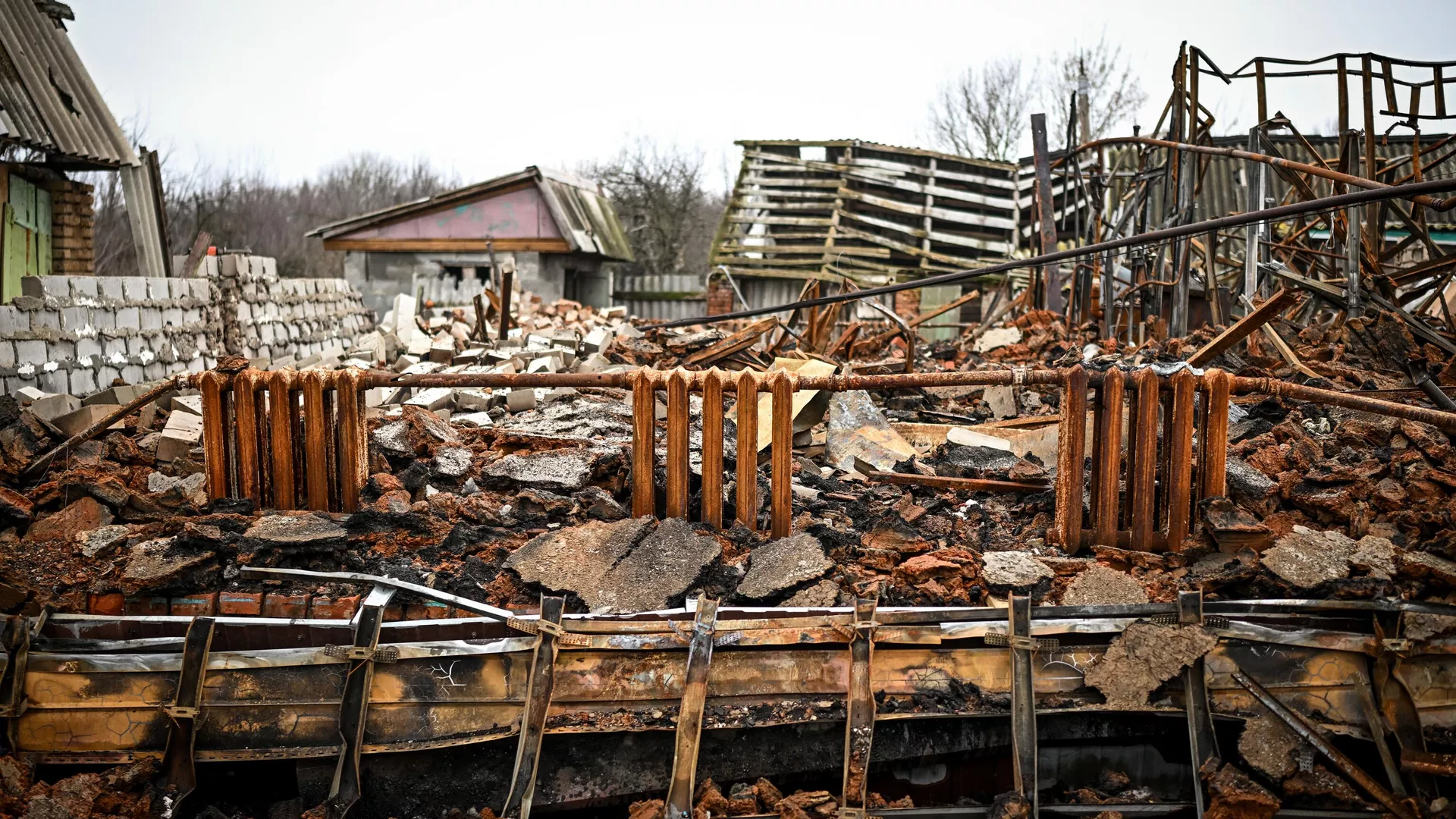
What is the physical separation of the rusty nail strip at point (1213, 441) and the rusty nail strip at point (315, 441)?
3.98 metres

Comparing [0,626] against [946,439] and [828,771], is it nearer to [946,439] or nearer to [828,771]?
[828,771]

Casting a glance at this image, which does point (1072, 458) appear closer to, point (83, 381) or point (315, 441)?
point (315, 441)

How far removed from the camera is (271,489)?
5.04 metres

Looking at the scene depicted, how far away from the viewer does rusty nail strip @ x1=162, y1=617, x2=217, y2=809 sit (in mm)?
3943

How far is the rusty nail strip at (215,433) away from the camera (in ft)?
15.6

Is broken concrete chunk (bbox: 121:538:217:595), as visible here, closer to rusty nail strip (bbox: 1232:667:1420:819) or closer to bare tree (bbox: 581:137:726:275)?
rusty nail strip (bbox: 1232:667:1420:819)

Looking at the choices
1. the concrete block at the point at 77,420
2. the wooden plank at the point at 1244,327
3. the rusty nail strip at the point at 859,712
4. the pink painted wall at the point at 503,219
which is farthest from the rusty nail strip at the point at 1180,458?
the pink painted wall at the point at 503,219

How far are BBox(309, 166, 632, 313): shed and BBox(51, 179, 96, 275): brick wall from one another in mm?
6643

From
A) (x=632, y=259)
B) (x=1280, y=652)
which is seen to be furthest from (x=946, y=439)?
(x=632, y=259)

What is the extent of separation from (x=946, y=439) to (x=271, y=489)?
12.4ft

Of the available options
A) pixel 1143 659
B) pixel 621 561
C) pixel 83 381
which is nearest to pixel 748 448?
pixel 621 561

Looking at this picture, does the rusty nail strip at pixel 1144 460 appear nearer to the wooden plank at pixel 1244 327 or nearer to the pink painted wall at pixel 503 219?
the wooden plank at pixel 1244 327

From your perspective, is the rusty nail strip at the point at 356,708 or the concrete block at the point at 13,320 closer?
the rusty nail strip at the point at 356,708

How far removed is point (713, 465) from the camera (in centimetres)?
475
